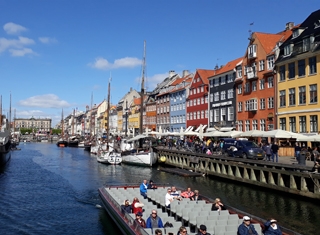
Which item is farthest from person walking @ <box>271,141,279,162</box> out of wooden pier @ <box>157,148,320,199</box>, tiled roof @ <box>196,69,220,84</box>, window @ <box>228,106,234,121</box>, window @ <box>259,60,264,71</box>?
tiled roof @ <box>196,69,220,84</box>

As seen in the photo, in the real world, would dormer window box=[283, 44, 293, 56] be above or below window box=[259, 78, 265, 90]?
above

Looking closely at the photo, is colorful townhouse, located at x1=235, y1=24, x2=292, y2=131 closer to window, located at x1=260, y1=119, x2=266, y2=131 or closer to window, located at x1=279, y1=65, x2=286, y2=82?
window, located at x1=260, y1=119, x2=266, y2=131

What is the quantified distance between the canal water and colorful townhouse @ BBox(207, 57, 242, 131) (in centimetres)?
2006

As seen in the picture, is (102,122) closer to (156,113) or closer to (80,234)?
(156,113)

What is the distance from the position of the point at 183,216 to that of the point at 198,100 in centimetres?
5255

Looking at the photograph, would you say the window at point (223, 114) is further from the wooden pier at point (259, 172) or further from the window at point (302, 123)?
the window at point (302, 123)

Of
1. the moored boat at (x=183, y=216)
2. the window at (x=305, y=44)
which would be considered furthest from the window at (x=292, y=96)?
the moored boat at (x=183, y=216)

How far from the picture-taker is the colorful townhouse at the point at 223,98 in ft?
183

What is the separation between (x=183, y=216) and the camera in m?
15.5

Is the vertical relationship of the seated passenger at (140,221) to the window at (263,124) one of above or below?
below

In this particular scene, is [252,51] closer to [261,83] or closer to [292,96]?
[261,83]

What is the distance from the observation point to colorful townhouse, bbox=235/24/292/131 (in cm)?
4684

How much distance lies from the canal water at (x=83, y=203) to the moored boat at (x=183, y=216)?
4.32ft

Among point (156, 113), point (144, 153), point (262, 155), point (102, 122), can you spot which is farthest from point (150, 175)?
point (102, 122)
